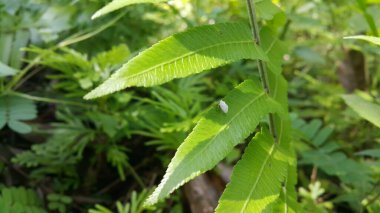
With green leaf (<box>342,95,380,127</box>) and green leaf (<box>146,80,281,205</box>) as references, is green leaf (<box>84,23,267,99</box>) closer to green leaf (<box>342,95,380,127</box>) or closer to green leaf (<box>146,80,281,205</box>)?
green leaf (<box>146,80,281,205</box>)

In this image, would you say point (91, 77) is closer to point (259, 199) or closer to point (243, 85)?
point (243, 85)

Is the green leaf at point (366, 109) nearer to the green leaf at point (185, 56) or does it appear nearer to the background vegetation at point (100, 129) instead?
the background vegetation at point (100, 129)

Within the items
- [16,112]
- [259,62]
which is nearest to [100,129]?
[16,112]

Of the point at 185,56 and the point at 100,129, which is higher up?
Answer: the point at 185,56

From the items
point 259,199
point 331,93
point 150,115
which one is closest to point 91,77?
point 150,115

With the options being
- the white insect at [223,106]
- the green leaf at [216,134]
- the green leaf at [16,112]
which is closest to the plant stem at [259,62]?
the green leaf at [216,134]

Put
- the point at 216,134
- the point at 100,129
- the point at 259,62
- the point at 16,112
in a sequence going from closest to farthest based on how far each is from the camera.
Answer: the point at 216,134, the point at 259,62, the point at 16,112, the point at 100,129

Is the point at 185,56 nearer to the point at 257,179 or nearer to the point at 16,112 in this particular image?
the point at 257,179

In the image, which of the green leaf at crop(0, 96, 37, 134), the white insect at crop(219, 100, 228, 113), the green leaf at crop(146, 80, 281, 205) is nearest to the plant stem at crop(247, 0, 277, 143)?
the green leaf at crop(146, 80, 281, 205)
